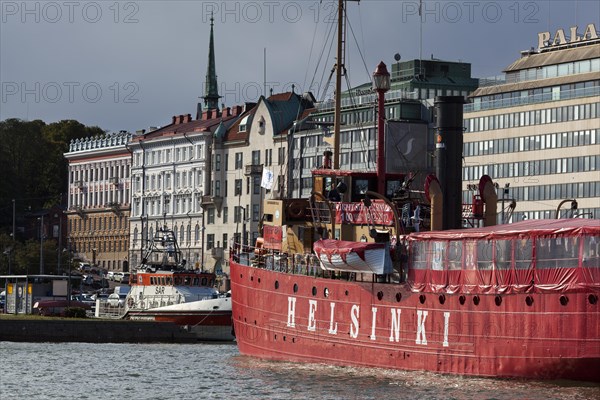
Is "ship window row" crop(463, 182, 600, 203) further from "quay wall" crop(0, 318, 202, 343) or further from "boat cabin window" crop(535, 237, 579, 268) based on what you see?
"boat cabin window" crop(535, 237, 579, 268)

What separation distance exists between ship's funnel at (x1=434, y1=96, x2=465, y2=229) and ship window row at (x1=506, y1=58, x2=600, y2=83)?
6100 centimetres

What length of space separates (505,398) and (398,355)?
8.56m

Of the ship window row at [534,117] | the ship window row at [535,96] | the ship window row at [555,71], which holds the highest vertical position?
the ship window row at [555,71]

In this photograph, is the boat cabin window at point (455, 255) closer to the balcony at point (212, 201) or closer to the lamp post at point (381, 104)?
the lamp post at point (381, 104)

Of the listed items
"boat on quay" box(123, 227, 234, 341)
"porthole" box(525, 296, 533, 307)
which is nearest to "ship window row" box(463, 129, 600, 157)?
"boat on quay" box(123, 227, 234, 341)

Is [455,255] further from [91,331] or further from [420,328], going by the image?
[91,331]

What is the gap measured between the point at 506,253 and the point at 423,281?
3944mm

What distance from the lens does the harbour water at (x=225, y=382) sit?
4881cm

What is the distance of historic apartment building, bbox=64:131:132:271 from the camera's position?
189125 mm

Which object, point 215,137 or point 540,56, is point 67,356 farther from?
point 215,137

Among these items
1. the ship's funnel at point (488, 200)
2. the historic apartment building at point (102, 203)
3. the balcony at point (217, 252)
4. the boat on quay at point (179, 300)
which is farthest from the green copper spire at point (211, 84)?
the ship's funnel at point (488, 200)

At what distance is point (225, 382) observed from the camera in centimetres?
5647

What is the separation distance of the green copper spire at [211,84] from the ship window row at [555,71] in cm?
6509

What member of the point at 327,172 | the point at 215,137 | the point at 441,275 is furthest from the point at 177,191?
the point at 441,275
